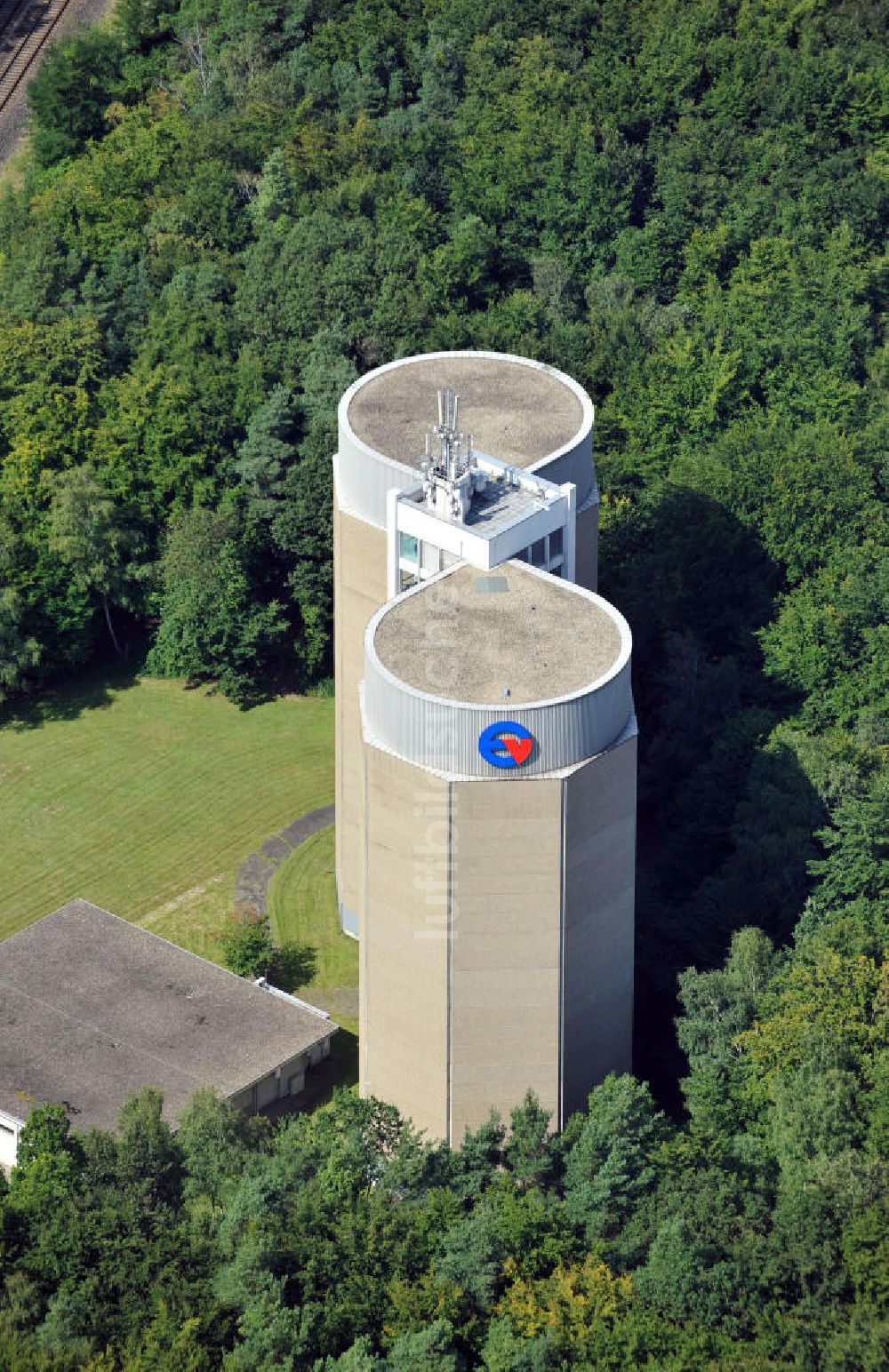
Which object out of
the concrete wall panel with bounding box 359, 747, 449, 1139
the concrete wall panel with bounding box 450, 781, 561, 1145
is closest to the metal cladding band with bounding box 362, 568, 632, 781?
the concrete wall panel with bounding box 359, 747, 449, 1139

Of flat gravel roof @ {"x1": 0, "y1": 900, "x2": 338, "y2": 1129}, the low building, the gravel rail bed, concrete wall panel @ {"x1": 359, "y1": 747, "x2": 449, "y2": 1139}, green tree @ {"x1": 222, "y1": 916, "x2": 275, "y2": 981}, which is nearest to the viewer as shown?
concrete wall panel @ {"x1": 359, "y1": 747, "x2": 449, "y2": 1139}

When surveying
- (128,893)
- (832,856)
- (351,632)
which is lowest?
(128,893)

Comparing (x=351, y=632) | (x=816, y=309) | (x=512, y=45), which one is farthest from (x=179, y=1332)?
(x=512, y=45)

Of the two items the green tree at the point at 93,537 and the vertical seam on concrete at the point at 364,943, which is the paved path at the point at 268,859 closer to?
the green tree at the point at 93,537

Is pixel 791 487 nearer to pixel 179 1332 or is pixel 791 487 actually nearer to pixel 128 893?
pixel 128 893

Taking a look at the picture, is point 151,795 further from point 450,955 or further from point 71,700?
point 450,955

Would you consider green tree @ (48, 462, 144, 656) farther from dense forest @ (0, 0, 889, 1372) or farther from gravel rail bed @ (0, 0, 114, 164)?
gravel rail bed @ (0, 0, 114, 164)

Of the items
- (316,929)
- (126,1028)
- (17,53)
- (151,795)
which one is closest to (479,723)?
(126,1028)

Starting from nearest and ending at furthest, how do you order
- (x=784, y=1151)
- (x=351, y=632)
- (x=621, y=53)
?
1. (x=784, y=1151)
2. (x=351, y=632)
3. (x=621, y=53)
